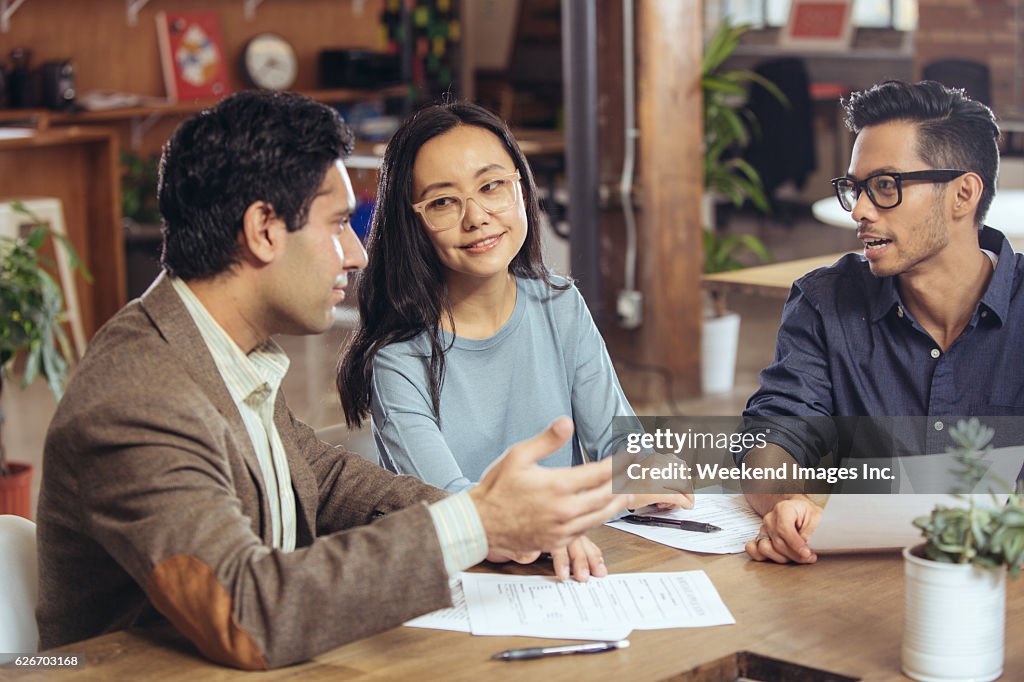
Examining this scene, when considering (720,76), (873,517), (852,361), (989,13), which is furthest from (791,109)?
(873,517)

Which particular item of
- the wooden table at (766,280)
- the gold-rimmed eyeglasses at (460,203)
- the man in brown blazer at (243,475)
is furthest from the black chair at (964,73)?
the man in brown blazer at (243,475)

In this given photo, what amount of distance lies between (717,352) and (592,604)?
4028mm

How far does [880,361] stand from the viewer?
203cm

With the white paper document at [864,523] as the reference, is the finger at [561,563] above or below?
below

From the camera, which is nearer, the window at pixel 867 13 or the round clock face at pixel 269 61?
the round clock face at pixel 269 61

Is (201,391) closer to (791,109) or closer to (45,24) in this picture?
(45,24)

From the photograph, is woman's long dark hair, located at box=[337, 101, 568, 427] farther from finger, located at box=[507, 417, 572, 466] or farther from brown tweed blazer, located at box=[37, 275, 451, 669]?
finger, located at box=[507, 417, 572, 466]

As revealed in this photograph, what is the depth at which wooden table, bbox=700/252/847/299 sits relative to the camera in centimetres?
327

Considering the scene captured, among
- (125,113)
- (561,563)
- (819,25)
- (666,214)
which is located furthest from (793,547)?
(819,25)

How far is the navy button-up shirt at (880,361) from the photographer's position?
196cm

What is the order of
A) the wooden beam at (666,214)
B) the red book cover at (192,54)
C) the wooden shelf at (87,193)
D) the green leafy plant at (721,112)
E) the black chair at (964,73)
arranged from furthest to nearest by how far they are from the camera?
the red book cover at (192,54), the black chair at (964,73), the wooden shelf at (87,193), the green leafy plant at (721,112), the wooden beam at (666,214)

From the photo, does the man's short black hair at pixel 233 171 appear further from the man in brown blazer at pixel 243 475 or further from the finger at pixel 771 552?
the finger at pixel 771 552

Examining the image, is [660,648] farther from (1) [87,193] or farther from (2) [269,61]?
(2) [269,61]

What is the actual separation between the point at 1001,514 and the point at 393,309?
3.53ft
